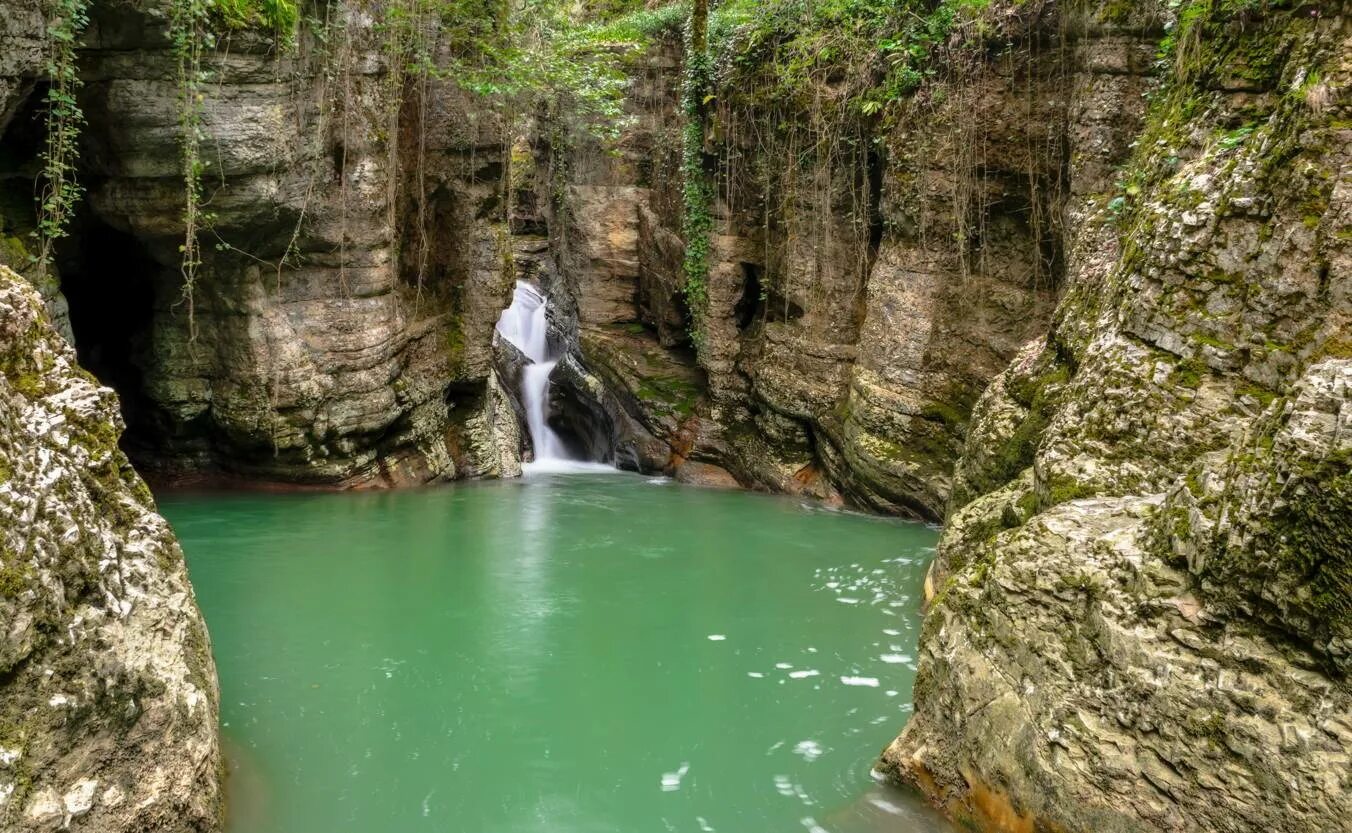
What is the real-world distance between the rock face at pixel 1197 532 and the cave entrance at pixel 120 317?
34.8ft

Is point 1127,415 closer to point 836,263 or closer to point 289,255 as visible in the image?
point 836,263

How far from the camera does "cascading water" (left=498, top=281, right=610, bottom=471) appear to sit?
680 inches

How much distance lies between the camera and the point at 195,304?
1168 cm

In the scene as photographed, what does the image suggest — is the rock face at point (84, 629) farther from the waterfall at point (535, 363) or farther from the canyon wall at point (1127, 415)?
the waterfall at point (535, 363)

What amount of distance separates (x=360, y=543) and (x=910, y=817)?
683 centimetres

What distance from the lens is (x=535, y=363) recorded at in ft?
60.3

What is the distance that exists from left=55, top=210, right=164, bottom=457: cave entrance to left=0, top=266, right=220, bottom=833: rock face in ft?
27.7

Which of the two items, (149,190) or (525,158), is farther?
(525,158)

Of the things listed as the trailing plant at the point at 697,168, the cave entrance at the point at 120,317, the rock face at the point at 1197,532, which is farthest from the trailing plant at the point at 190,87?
the rock face at the point at 1197,532

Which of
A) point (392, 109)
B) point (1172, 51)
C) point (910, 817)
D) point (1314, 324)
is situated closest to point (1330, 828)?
point (910, 817)

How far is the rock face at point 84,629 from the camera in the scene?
314cm

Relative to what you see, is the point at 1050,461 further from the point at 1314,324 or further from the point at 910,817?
the point at 910,817

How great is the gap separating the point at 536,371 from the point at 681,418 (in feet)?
13.8


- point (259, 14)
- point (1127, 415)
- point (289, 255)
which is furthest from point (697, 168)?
point (1127, 415)
